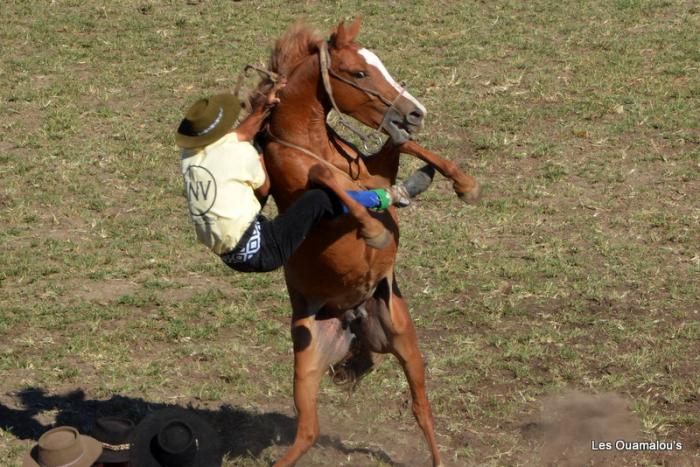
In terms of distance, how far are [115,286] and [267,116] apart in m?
3.11

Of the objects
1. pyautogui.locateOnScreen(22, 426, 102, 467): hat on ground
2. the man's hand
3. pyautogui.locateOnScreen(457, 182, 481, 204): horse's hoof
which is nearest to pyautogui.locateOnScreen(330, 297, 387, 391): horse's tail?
pyautogui.locateOnScreen(457, 182, 481, 204): horse's hoof

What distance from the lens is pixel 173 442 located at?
5.33 meters

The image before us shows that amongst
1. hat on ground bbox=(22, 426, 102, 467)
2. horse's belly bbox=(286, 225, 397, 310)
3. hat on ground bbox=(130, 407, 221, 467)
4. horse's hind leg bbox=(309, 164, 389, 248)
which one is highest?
horse's hind leg bbox=(309, 164, 389, 248)

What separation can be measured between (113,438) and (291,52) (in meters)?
2.10

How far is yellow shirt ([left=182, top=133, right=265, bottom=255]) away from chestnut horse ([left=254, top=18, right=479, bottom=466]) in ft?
1.09

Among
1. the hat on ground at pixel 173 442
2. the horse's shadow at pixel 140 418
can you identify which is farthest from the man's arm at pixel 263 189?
the horse's shadow at pixel 140 418

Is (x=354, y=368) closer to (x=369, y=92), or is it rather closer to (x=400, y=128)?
(x=400, y=128)

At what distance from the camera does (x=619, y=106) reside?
10594 millimetres

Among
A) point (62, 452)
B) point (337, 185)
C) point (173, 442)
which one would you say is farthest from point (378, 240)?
point (62, 452)

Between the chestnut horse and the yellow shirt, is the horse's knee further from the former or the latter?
the yellow shirt

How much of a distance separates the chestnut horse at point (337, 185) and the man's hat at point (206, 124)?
15.1 inches

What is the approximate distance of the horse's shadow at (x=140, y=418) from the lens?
6387 millimetres

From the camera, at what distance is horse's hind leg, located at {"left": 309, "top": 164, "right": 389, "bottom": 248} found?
16.6ft

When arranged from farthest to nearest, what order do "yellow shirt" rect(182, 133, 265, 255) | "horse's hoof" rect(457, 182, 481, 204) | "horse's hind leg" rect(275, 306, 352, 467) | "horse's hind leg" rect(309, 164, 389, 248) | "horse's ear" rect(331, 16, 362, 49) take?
"horse's hind leg" rect(275, 306, 352, 467)
"horse's hoof" rect(457, 182, 481, 204)
"horse's ear" rect(331, 16, 362, 49)
"horse's hind leg" rect(309, 164, 389, 248)
"yellow shirt" rect(182, 133, 265, 255)
